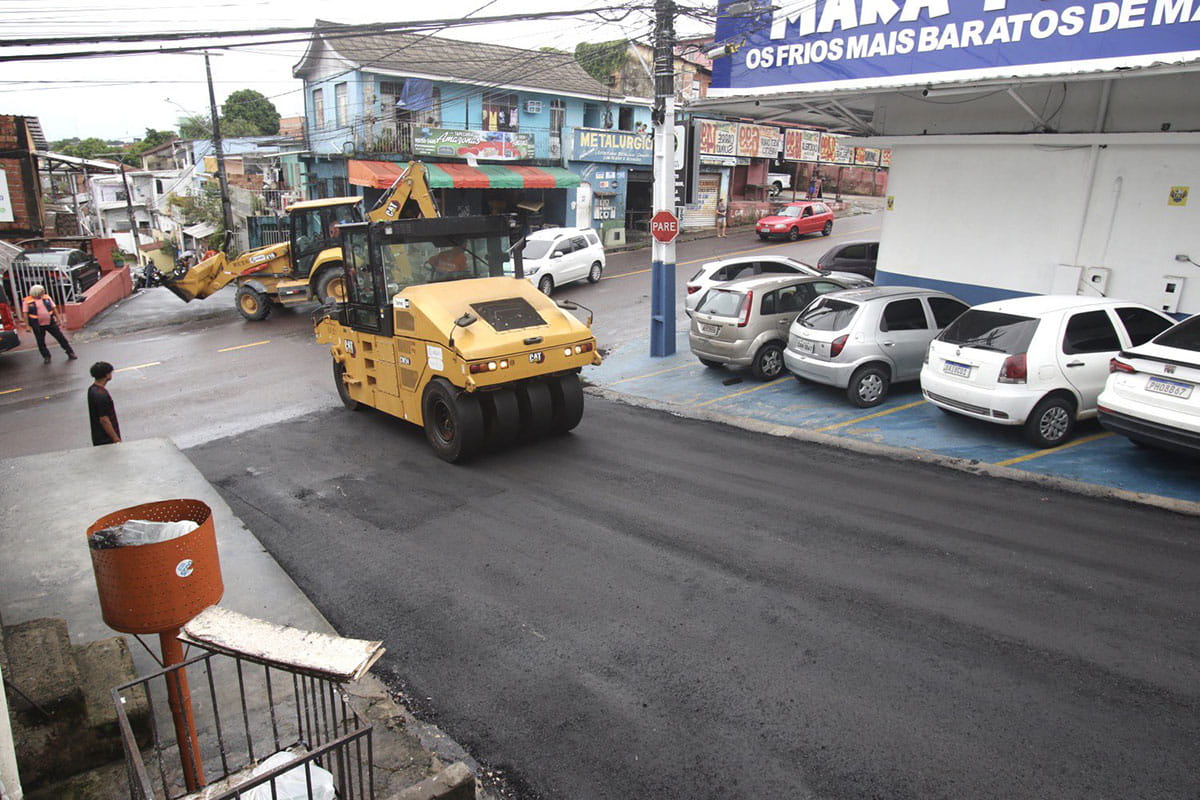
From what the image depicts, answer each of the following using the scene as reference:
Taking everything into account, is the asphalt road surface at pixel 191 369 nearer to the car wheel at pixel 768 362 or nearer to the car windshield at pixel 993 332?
the car wheel at pixel 768 362

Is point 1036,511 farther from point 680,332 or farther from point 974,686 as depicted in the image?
point 680,332

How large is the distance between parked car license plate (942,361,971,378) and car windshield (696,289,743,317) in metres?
3.86

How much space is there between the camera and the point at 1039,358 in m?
8.96

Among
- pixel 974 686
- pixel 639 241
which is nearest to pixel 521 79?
pixel 639 241

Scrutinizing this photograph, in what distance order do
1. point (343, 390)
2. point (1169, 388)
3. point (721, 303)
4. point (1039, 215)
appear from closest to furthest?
point (1169, 388) < point (343, 390) < point (1039, 215) < point (721, 303)

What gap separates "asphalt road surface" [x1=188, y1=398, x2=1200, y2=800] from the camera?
175 inches

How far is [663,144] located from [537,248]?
866cm

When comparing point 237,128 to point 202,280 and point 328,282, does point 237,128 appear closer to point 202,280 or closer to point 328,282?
point 202,280

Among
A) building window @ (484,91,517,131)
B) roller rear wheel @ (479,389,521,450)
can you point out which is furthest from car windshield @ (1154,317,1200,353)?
building window @ (484,91,517,131)

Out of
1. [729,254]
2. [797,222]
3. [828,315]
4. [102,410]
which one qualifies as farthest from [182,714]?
[797,222]

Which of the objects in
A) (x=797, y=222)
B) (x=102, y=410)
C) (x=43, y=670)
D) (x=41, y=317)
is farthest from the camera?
(x=797, y=222)

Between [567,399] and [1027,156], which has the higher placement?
[1027,156]

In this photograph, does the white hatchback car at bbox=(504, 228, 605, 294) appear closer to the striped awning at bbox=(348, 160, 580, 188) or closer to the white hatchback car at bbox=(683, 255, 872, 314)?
the white hatchback car at bbox=(683, 255, 872, 314)

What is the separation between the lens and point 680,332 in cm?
1758
